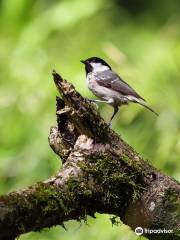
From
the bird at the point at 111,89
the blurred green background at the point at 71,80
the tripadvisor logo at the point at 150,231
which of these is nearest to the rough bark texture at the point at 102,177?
the tripadvisor logo at the point at 150,231

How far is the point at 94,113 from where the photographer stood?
3818mm

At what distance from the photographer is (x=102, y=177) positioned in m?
3.73

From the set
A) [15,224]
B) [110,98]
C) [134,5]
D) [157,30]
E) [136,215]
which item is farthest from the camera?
[134,5]

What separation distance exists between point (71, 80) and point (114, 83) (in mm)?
1544

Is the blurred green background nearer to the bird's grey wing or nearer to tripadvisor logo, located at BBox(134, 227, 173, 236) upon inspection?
the bird's grey wing

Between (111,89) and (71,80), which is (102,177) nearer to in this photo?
(111,89)

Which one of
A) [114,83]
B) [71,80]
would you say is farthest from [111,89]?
[71,80]

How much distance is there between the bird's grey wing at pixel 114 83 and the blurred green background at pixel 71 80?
0.49 metres

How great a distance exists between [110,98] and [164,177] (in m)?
1.51

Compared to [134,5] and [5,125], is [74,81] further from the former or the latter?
[134,5]

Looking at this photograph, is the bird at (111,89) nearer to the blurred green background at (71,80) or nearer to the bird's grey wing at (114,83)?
the bird's grey wing at (114,83)

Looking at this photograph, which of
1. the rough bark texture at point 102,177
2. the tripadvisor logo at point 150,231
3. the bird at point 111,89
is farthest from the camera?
the bird at point 111,89

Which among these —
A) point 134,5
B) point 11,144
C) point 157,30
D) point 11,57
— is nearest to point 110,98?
point 11,144

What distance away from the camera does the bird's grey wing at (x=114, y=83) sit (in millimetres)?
5375
